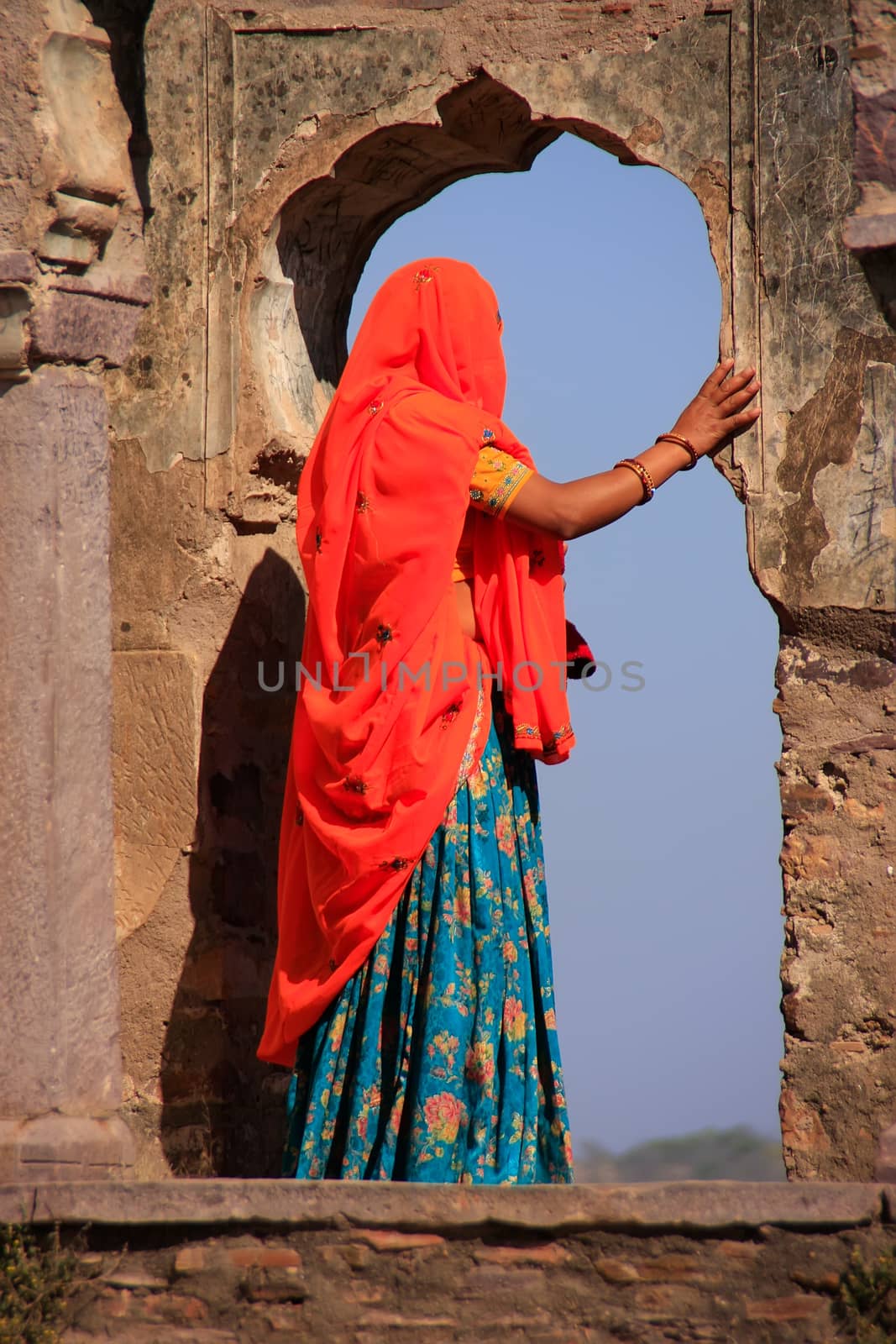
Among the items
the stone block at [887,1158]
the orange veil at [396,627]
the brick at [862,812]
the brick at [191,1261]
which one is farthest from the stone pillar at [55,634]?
the brick at [862,812]

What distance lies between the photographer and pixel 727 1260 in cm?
342

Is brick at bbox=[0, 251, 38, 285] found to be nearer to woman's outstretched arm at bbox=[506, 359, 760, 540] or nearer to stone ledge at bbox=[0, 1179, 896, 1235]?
woman's outstretched arm at bbox=[506, 359, 760, 540]

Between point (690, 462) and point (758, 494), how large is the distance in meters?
0.29

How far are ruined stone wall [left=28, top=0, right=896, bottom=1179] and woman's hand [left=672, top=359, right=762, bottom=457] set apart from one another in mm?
87

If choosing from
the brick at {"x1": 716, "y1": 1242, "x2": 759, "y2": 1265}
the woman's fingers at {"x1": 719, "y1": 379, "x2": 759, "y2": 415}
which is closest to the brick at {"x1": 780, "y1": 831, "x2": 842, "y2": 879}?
the woman's fingers at {"x1": 719, "y1": 379, "x2": 759, "y2": 415}

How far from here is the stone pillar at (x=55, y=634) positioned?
12.4 feet

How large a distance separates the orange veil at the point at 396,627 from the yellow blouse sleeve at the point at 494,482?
41 millimetres

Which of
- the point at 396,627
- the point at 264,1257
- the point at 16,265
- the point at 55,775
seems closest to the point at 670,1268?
the point at 264,1257

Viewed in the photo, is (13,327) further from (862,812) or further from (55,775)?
(862,812)

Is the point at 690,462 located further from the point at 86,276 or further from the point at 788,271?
the point at 86,276

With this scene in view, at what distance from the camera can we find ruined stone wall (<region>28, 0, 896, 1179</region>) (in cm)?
423

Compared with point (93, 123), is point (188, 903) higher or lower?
lower

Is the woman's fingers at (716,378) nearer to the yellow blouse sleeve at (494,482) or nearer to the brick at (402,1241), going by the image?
the yellow blouse sleeve at (494,482)

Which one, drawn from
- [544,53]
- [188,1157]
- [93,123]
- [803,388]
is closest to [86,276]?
[93,123]
